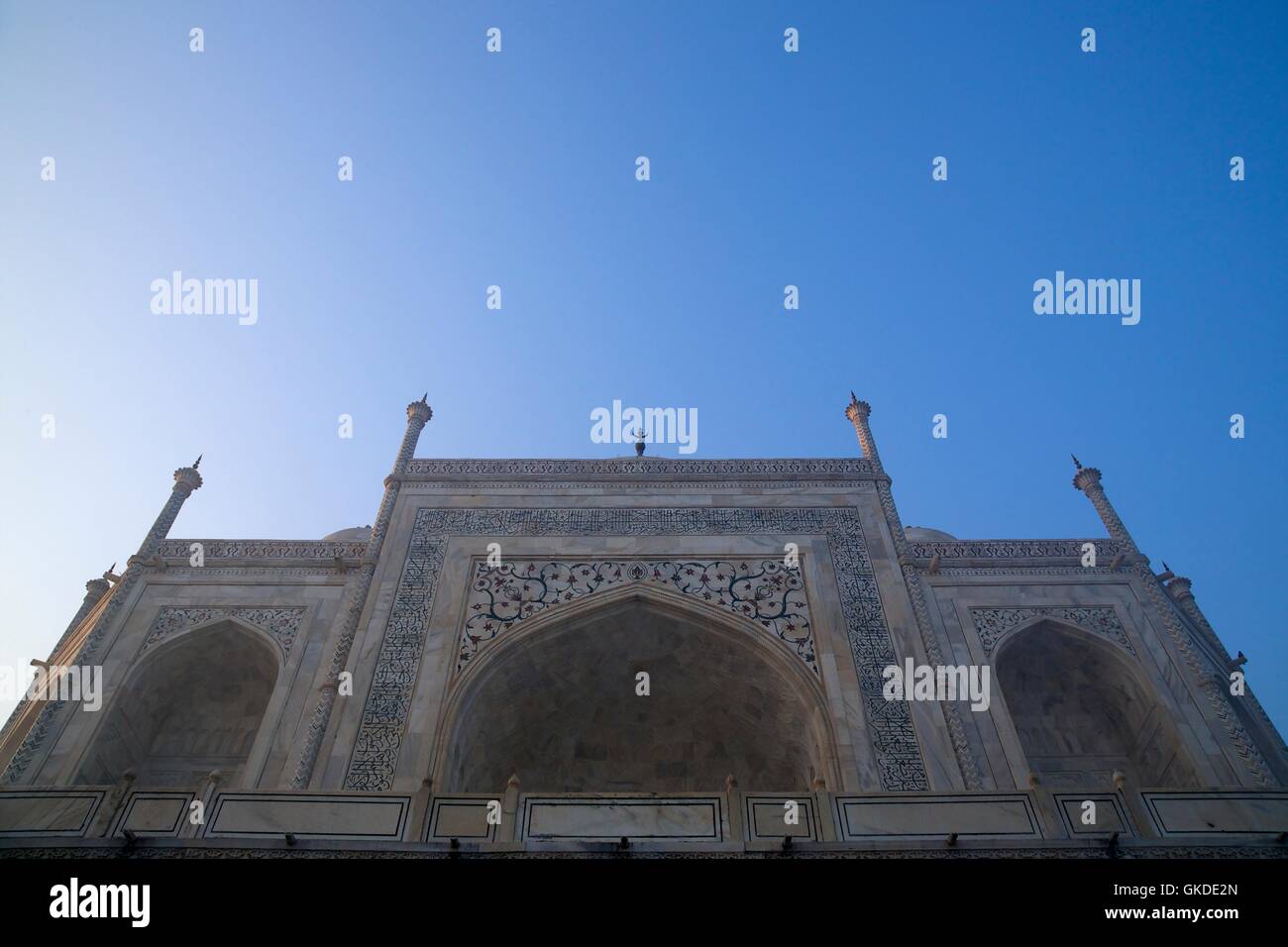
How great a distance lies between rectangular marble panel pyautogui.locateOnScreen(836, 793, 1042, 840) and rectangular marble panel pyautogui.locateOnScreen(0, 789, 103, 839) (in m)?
4.80

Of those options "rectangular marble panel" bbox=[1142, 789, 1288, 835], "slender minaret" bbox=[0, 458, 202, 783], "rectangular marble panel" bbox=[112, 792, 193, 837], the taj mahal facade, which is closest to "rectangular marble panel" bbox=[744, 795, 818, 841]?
the taj mahal facade

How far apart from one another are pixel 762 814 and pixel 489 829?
1773 millimetres

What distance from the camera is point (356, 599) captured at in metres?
9.84

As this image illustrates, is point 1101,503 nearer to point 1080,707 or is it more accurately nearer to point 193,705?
point 1080,707

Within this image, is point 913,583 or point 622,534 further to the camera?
point 622,534

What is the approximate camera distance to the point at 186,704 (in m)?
10.0

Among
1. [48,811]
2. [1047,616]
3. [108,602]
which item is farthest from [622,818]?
[108,602]

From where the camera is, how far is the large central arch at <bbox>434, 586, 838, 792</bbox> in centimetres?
942

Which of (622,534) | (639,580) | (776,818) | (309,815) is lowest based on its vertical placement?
(776,818)

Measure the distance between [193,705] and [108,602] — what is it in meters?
1.36

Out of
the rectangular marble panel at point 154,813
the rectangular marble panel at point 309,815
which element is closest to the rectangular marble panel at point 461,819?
the rectangular marble panel at point 309,815

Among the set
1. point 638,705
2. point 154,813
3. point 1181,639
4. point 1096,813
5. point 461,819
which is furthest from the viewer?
point 638,705

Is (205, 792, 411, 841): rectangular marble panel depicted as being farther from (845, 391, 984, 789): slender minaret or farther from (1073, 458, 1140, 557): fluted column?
(1073, 458, 1140, 557): fluted column

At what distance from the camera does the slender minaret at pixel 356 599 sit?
837 centimetres
